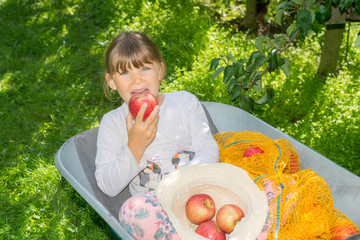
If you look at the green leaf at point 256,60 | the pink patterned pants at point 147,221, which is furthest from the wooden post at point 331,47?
the pink patterned pants at point 147,221

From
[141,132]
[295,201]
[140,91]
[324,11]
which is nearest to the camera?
[295,201]

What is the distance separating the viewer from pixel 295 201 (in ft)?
6.24

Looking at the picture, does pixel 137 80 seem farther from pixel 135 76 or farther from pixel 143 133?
pixel 143 133

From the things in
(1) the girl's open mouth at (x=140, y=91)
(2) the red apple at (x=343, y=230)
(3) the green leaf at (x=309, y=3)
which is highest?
(3) the green leaf at (x=309, y=3)

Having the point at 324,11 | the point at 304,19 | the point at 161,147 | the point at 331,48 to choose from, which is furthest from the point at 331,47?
the point at 161,147

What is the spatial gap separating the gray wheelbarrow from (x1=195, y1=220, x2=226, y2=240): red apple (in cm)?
41

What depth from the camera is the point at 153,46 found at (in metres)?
2.45

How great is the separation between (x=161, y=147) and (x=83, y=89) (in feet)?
7.59

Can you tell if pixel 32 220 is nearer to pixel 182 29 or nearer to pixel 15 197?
pixel 15 197

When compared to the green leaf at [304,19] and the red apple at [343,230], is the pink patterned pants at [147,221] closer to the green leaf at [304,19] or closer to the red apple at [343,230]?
the red apple at [343,230]

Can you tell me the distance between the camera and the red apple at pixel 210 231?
192 centimetres

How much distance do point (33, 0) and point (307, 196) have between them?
6189mm

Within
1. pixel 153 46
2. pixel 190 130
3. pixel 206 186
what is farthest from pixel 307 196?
pixel 153 46

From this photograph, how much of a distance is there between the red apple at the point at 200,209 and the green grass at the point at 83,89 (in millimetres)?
950
